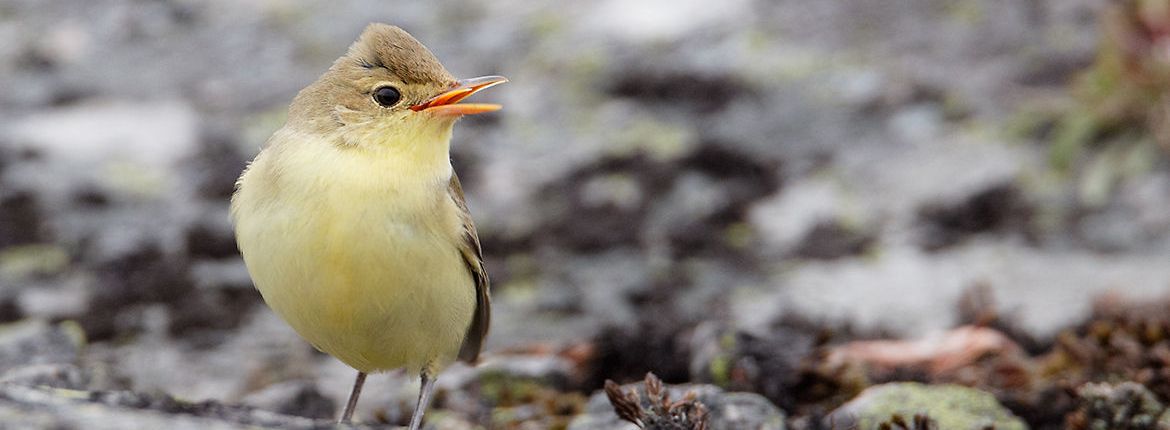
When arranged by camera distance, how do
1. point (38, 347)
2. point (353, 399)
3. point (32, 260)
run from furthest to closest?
point (32, 260) → point (38, 347) → point (353, 399)

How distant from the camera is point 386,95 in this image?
4.63 meters

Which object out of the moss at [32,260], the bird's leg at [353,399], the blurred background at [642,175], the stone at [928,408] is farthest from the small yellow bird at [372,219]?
the moss at [32,260]

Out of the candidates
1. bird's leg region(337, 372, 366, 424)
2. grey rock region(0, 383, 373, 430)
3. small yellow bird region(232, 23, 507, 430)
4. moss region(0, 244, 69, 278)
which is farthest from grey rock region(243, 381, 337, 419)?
moss region(0, 244, 69, 278)

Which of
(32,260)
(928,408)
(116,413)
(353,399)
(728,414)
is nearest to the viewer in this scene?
(116,413)

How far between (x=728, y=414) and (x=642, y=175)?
12.6 ft

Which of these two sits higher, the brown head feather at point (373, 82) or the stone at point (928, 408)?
the brown head feather at point (373, 82)

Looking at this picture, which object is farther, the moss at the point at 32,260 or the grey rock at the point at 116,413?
the moss at the point at 32,260

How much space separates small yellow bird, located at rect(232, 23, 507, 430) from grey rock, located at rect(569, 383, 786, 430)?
2.06 ft

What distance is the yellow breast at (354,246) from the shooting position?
4141 millimetres

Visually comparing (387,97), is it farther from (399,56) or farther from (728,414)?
(728,414)

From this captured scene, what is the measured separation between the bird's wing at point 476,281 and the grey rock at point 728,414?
572mm

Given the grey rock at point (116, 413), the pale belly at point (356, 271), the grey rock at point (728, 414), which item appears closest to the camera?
the grey rock at point (116, 413)

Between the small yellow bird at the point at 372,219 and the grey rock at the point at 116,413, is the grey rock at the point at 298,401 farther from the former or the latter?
the grey rock at the point at 116,413

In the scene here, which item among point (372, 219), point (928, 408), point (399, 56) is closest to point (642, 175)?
point (399, 56)
